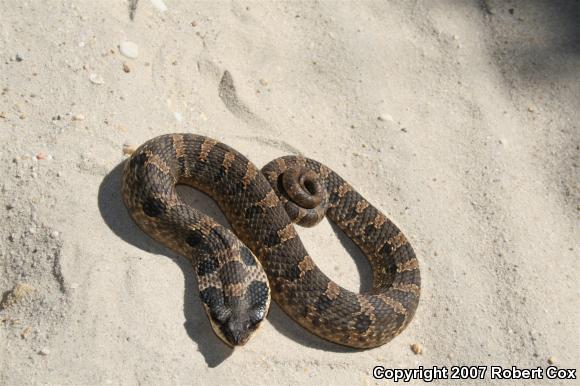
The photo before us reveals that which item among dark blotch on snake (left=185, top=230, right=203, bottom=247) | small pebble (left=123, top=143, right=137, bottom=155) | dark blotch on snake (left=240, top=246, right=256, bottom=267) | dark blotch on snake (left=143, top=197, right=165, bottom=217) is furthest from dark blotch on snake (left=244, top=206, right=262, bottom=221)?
small pebble (left=123, top=143, right=137, bottom=155)

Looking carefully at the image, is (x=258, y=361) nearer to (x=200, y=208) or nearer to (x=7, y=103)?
(x=200, y=208)

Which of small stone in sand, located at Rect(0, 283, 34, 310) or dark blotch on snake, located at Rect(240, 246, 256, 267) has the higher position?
dark blotch on snake, located at Rect(240, 246, 256, 267)

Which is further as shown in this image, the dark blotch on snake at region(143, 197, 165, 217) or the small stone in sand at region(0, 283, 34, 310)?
the dark blotch on snake at region(143, 197, 165, 217)

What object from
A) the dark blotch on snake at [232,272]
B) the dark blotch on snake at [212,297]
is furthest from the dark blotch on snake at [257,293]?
the dark blotch on snake at [212,297]

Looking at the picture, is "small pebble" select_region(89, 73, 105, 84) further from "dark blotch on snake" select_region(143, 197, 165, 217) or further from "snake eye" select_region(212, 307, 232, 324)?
"snake eye" select_region(212, 307, 232, 324)

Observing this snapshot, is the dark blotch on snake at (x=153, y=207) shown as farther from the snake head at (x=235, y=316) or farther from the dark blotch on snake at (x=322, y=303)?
the dark blotch on snake at (x=322, y=303)

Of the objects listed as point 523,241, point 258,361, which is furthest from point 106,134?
point 523,241
